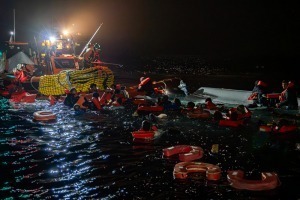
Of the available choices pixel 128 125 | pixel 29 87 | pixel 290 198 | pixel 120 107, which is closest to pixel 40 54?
pixel 29 87

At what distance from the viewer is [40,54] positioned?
83.6 feet

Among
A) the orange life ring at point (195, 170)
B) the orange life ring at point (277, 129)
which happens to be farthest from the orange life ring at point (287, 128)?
the orange life ring at point (195, 170)

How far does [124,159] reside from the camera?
977 cm

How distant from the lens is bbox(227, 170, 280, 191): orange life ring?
298 inches

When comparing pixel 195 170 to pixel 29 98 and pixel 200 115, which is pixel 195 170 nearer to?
pixel 200 115

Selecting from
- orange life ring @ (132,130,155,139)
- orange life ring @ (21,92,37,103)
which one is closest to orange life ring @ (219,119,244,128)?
orange life ring @ (132,130,155,139)

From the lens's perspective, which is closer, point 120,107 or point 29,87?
point 120,107

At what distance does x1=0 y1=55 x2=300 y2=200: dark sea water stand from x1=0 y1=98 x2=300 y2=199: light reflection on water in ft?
0.07

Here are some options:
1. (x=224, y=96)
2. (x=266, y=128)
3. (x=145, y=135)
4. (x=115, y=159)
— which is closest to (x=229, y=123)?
(x=266, y=128)

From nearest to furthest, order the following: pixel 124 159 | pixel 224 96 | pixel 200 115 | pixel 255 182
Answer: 1. pixel 255 182
2. pixel 124 159
3. pixel 200 115
4. pixel 224 96

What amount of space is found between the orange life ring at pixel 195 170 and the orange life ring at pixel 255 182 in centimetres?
34

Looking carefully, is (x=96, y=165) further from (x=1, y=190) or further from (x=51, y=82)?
(x=51, y=82)

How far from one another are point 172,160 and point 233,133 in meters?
4.15

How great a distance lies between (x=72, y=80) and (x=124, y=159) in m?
11.9
